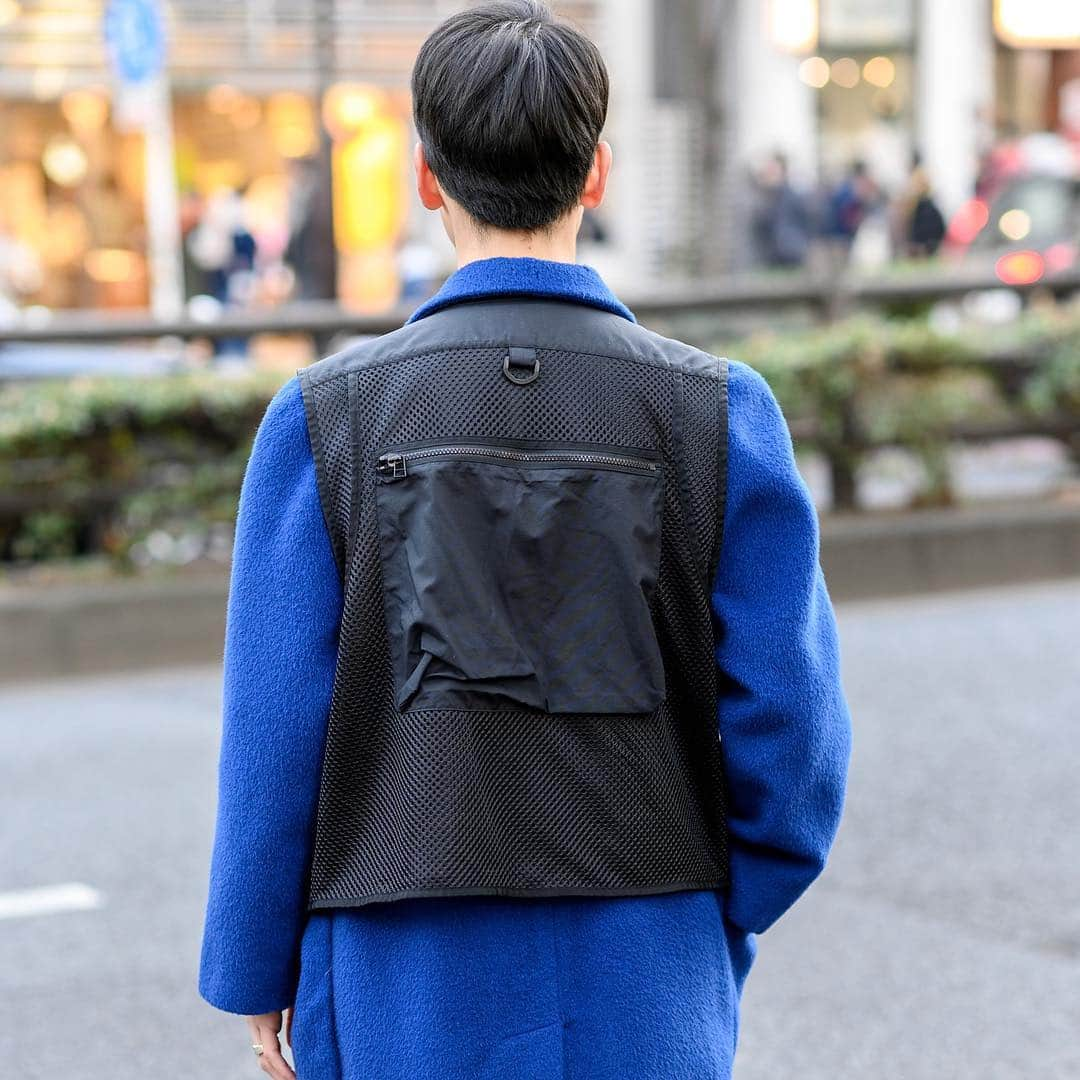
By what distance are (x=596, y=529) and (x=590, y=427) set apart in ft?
0.34

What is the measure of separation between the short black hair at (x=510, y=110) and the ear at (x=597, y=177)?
0.06 ft

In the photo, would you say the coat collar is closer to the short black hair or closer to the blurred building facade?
the short black hair

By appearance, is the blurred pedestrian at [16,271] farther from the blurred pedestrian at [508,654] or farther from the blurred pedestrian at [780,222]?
the blurred pedestrian at [508,654]

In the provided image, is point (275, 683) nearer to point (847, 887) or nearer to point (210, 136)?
point (847, 887)

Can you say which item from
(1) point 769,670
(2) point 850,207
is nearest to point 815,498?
(1) point 769,670

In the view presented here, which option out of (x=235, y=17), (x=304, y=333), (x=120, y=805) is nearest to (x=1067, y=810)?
(x=120, y=805)

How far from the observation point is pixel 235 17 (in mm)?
23719

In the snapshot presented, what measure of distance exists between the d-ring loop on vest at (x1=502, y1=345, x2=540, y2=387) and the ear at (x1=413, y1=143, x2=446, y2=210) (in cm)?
20

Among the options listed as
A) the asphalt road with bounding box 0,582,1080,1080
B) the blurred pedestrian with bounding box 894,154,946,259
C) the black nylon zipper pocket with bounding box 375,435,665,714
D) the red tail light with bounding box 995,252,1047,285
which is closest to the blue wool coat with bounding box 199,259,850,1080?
the black nylon zipper pocket with bounding box 375,435,665,714

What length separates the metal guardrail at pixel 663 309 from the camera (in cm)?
891

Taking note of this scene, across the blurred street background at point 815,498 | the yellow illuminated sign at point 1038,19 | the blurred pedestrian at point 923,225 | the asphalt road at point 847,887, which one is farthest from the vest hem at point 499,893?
the yellow illuminated sign at point 1038,19

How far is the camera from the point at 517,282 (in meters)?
1.80

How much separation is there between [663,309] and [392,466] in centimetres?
819

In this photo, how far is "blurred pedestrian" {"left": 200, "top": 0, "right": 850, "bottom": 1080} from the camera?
1738 mm
